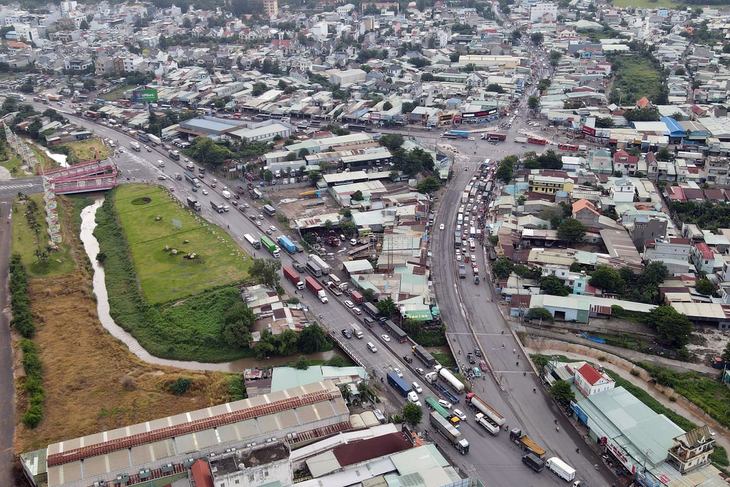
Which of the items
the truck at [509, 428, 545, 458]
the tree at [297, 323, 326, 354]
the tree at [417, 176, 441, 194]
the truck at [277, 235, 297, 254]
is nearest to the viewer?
the truck at [509, 428, 545, 458]

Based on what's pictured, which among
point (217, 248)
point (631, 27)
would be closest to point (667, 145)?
point (217, 248)

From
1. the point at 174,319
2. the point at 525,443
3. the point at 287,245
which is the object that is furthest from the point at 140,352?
the point at 525,443

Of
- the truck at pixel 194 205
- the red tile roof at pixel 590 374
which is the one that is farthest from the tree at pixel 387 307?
the truck at pixel 194 205

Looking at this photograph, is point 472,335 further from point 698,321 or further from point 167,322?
point 167,322

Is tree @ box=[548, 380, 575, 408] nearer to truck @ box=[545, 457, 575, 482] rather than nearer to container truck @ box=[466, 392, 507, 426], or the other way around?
container truck @ box=[466, 392, 507, 426]

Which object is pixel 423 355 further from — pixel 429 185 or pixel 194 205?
pixel 194 205

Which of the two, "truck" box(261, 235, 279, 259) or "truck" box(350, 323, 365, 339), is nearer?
"truck" box(350, 323, 365, 339)

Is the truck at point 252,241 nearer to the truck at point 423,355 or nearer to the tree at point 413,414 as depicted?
the truck at point 423,355

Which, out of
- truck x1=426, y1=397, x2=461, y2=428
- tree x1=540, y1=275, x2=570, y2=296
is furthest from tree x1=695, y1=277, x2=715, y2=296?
truck x1=426, y1=397, x2=461, y2=428
